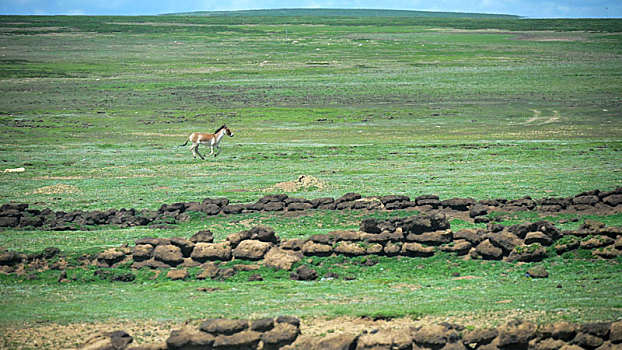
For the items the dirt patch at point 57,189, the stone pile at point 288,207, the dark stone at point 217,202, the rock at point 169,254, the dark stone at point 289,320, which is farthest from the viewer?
the dirt patch at point 57,189

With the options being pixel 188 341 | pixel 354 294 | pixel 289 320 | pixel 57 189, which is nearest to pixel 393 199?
pixel 354 294

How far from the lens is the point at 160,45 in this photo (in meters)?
109

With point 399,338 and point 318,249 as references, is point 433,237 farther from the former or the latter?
point 399,338

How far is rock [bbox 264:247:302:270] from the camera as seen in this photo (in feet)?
45.2

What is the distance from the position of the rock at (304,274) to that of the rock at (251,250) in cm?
108

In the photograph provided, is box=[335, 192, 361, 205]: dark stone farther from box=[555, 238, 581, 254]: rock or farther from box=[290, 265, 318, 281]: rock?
box=[555, 238, 581, 254]: rock

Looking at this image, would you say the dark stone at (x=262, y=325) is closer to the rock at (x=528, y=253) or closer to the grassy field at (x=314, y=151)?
the grassy field at (x=314, y=151)

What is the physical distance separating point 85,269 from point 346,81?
162ft

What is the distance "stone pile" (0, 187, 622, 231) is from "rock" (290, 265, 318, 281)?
529cm

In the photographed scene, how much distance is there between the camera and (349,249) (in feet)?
47.0

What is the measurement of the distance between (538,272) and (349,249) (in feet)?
11.5

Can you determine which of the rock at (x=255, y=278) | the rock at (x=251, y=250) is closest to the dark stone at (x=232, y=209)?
the rock at (x=251, y=250)

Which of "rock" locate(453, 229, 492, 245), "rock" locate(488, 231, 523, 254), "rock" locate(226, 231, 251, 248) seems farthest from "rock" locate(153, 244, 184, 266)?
"rock" locate(488, 231, 523, 254)

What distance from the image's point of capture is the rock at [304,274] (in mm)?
13188
